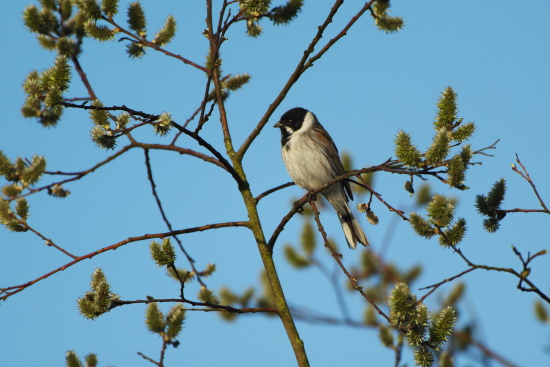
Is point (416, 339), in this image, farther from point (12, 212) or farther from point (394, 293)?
point (12, 212)

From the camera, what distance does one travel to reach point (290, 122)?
24.7ft

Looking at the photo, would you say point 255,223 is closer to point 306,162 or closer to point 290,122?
point 306,162

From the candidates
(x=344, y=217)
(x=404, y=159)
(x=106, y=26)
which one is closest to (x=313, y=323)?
(x=344, y=217)

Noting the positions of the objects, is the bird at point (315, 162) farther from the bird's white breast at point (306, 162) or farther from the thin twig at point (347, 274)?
the thin twig at point (347, 274)

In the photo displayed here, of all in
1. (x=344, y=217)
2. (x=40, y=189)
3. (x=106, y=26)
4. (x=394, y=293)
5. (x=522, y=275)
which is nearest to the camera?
(x=522, y=275)

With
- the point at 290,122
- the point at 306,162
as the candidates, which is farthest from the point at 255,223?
the point at 290,122

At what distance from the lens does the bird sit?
6922mm

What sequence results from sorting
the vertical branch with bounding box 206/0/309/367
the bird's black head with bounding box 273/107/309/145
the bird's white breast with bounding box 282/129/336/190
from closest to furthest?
the vertical branch with bounding box 206/0/309/367, the bird's white breast with bounding box 282/129/336/190, the bird's black head with bounding box 273/107/309/145

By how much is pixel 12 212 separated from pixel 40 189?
334 mm

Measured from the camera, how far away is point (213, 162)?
376 cm

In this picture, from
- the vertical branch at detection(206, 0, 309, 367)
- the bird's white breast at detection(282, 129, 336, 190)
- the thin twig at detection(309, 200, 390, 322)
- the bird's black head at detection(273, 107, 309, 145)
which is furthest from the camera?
the bird's black head at detection(273, 107, 309, 145)

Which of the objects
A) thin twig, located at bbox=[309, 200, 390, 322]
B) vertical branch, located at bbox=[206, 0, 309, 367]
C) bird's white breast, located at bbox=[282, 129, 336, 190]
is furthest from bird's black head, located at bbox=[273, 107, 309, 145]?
thin twig, located at bbox=[309, 200, 390, 322]

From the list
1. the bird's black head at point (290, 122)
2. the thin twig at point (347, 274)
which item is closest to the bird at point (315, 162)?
the bird's black head at point (290, 122)

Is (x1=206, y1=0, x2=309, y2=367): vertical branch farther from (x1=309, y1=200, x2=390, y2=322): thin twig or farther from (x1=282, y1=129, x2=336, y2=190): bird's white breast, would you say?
(x1=282, y1=129, x2=336, y2=190): bird's white breast
